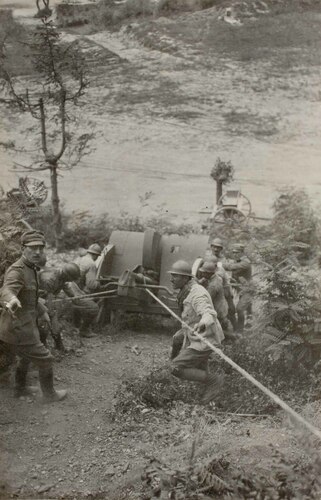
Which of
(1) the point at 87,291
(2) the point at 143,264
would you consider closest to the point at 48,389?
(1) the point at 87,291

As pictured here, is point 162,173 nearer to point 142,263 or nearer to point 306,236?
point 306,236

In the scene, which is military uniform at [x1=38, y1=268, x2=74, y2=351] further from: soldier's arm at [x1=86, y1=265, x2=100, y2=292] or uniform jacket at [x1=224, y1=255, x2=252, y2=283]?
uniform jacket at [x1=224, y1=255, x2=252, y2=283]

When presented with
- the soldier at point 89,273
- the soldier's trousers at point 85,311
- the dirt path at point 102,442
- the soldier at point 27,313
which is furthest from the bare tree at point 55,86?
the dirt path at point 102,442

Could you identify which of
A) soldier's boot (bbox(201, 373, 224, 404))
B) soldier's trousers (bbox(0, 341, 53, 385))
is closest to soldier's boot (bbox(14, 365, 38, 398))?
soldier's trousers (bbox(0, 341, 53, 385))

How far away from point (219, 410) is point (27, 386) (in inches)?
80.2

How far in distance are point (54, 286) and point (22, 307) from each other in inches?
62.1

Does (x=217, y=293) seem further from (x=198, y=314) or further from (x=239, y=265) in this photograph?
(x=198, y=314)

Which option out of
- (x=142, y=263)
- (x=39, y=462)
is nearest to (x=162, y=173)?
(x=142, y=263)

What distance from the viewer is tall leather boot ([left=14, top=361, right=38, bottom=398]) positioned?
18.8 ft

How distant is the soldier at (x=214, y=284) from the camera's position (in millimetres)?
7027

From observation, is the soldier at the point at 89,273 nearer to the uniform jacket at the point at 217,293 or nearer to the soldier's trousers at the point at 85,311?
the soldier's trousers at the point at 85,311

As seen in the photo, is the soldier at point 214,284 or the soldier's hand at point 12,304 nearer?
the soldier's hand at point 12,304

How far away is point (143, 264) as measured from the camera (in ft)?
26.2

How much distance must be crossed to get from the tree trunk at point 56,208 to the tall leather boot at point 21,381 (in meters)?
5.66
